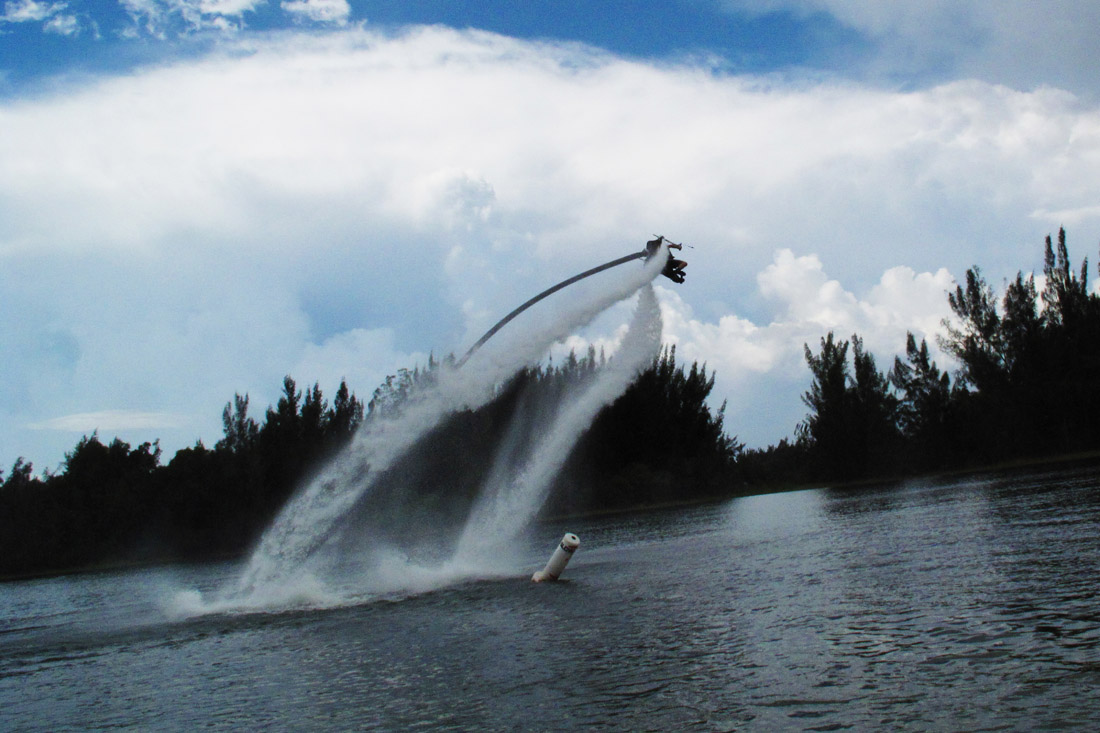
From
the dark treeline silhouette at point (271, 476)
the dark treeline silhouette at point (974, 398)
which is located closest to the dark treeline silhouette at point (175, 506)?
the dark treeline silhouette at point (271, 476)

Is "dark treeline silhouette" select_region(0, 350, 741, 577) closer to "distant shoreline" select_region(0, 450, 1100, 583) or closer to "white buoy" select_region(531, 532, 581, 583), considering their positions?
"distant shoreline" select_region(0, 450, 1100, 583)

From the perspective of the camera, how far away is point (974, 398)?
346ft

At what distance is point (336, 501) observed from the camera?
3412cm

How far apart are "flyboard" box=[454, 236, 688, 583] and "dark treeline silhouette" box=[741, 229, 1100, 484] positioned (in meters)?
76.6

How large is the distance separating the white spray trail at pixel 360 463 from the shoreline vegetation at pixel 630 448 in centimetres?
5104

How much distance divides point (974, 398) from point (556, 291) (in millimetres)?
84360

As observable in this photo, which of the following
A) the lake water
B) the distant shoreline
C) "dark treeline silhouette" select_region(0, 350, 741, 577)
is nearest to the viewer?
the lake water

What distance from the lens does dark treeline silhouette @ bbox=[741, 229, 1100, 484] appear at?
96.4 metres

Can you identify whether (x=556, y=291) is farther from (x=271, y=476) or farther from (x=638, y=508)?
(x=271, y=476)

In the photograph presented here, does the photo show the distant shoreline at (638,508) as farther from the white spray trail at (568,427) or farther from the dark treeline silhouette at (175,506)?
the white spray trail at (568,427)

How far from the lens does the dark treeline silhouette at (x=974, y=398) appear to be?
96438mm

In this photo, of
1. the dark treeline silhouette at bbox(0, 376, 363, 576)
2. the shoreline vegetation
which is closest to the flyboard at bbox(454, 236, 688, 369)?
the shoreline vegetation

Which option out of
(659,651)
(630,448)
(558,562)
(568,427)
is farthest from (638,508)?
(659,651)

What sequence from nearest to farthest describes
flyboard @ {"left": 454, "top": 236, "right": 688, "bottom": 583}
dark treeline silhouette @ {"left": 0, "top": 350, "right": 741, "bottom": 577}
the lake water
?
the lake water
flyboard @ {"left": 454, "top": 236, "right": 688, "bottom": 583}
dark treeline silhouette @ {"left": 0, "top": 350, "right": 741, "bottom": 577}
